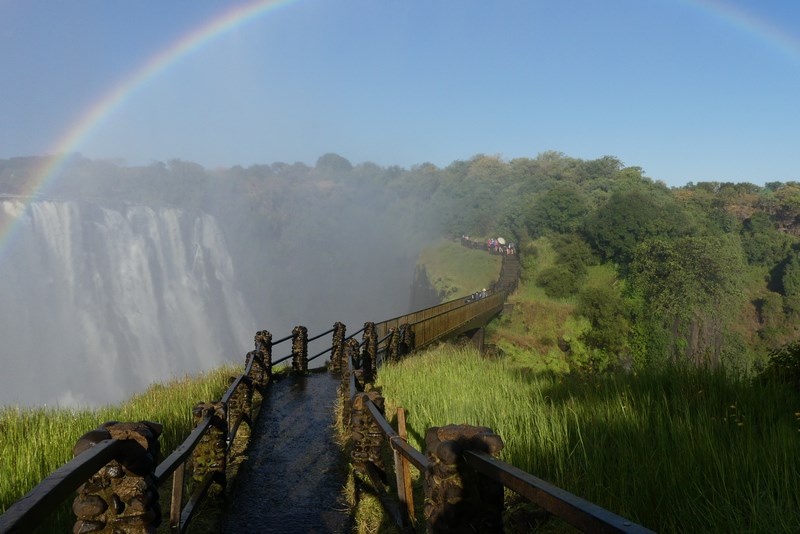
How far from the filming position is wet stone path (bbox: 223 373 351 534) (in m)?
5.80

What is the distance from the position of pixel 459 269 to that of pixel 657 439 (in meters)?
59.3

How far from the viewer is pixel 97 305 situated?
5875 centimetres

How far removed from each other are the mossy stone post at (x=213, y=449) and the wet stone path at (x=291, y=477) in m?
0.48

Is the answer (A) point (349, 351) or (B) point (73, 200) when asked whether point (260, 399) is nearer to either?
(A) point (349, 351)

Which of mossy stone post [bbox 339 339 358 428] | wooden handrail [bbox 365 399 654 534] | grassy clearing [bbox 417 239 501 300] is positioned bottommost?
grassy clearing [bbox 417 239 501 300]

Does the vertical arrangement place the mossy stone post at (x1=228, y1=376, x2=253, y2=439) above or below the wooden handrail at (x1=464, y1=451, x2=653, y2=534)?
below

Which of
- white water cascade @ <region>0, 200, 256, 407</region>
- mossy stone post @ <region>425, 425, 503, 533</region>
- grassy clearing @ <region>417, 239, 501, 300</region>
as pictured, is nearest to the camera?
mossy stone post @ <region>425, 425, 503, 533</region>

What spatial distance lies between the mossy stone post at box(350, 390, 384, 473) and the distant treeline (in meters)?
4.14

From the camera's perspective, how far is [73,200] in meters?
57.3

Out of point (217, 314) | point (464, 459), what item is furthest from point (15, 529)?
point (217, 314)

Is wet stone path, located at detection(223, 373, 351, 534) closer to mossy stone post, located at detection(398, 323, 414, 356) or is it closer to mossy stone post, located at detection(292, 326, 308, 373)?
mossy stone post, located at detection(292, 326, 308, 373)

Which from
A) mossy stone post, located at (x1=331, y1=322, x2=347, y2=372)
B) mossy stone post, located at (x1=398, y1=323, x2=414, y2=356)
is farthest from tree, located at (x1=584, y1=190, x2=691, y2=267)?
mossy stone post, located at (x1=331, y1=322, x2=347, y2=372)

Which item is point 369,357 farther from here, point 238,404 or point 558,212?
point 558,212

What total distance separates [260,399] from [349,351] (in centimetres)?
260
